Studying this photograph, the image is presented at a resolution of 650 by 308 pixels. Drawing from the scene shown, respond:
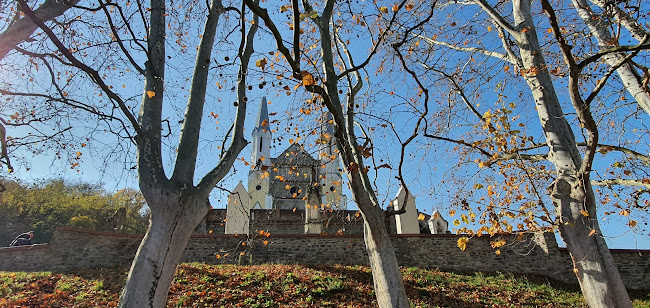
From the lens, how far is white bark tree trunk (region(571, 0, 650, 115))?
5.09m

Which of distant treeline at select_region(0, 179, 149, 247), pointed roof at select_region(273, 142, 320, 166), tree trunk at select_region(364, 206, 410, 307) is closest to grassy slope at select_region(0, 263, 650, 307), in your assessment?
pointed roof at select_region(273, 142, 320, 166)

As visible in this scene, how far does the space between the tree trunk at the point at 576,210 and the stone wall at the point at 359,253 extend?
26.4 ft

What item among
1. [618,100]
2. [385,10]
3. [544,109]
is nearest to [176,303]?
[385,10]

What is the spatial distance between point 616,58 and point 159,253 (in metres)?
6.84

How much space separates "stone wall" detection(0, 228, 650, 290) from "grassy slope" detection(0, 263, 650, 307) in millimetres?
835

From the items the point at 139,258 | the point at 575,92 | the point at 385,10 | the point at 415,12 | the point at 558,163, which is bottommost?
the point at 139,258

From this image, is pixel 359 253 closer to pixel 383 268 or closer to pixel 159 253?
pixel 383 268

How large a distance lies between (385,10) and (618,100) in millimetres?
3732

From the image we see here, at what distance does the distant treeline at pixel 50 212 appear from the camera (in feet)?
72.8

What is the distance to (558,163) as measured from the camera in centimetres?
419

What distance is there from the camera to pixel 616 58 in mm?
5668

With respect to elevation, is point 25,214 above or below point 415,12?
below

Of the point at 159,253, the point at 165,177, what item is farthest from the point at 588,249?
the point at 165,177

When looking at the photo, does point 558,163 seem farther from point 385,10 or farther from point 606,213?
point 385,10
